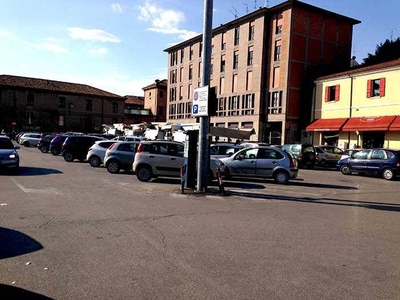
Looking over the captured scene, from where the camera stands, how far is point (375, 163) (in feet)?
65.9

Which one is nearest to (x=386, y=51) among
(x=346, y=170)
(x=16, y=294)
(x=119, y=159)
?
(x=346, y=170)

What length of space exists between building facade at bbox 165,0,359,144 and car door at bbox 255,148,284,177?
26504 mm

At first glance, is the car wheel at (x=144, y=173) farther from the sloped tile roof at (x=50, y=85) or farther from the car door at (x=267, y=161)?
the sloped tile roof at (x=50, y=85)

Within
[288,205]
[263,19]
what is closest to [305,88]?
[263,19]

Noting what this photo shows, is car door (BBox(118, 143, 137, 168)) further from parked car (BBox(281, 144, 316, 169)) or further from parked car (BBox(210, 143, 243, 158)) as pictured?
parked car (BBox(281, 144, 316, 169))

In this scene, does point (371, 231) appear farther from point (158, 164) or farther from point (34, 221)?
point (158, 164)

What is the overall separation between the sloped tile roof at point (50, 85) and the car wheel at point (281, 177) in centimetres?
6055

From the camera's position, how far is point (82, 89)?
73.7m

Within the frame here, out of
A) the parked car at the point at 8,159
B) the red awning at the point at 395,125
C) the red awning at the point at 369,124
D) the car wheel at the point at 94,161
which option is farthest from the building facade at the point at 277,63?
the parked car at the point at 8,159

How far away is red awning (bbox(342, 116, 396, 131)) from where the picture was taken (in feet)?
99.8

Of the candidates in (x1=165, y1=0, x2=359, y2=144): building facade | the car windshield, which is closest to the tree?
(x1=165, y1=0, x2=359, y2=144): building facade

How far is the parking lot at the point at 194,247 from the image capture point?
4.38 m

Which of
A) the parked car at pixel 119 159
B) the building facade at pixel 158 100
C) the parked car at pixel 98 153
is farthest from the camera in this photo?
the building facade at pixel 158 100

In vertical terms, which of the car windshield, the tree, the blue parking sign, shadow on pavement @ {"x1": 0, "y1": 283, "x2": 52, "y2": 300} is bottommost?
shadow on pavement @ {"x1": 0, "y1": 283, "x2": 52, "y2": 300}
